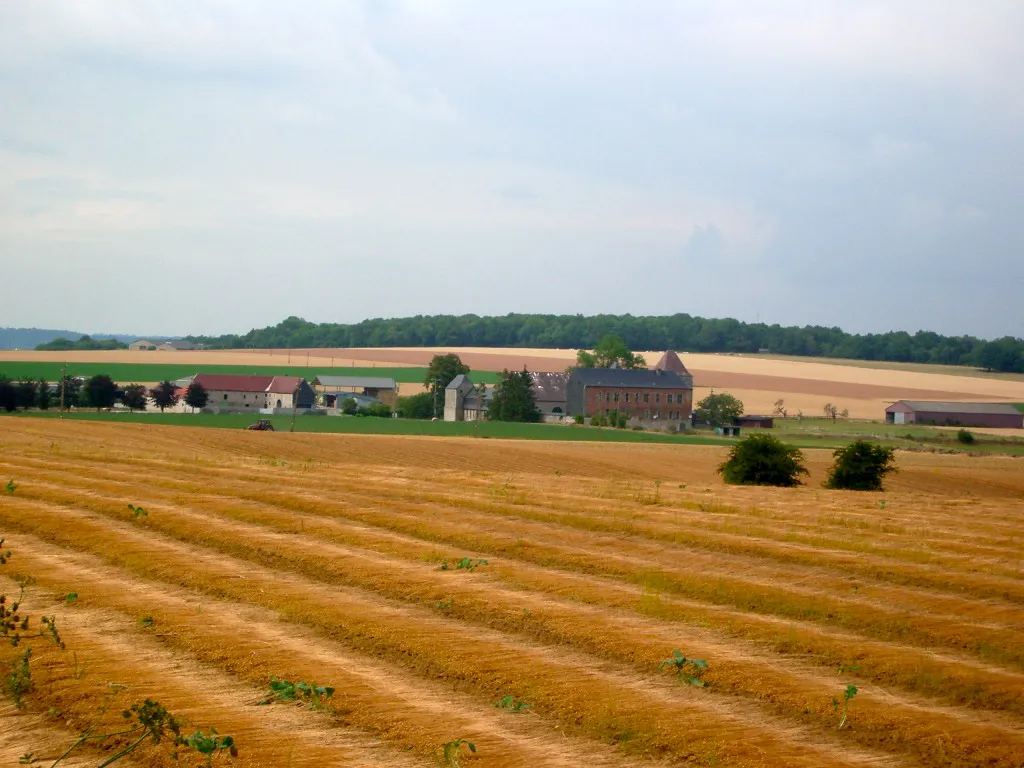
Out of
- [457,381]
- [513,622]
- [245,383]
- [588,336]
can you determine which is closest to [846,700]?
[513,622]

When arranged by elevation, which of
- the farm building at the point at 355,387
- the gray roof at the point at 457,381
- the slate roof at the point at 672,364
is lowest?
the farm building at the point at 355,387

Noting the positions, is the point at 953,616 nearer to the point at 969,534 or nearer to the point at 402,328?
the point at 969,534

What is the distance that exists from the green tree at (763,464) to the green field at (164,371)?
5896cm

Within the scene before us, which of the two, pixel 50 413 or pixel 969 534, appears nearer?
pixel 969 534

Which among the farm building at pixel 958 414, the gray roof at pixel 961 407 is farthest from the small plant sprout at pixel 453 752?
the gray roof at pixel 961 407

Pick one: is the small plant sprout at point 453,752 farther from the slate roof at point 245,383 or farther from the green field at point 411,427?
the slate roof at point 245,383

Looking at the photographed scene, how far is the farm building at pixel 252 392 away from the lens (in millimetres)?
99188

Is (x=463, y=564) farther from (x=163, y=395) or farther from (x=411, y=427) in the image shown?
(x=163, y=395)

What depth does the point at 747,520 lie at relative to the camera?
23.7 metres

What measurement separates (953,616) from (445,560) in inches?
292

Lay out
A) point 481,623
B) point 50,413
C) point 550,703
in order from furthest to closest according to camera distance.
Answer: point 50,413 < point 481,623 < point 550,703

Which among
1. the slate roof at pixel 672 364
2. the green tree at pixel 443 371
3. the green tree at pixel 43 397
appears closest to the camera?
the green tree at pixel 43 397

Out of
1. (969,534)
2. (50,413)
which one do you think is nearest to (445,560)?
(969,534)

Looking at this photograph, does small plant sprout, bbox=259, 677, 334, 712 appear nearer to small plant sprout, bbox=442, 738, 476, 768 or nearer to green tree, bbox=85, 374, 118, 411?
small plant sprout, bbox=442, 738, 476, 768
